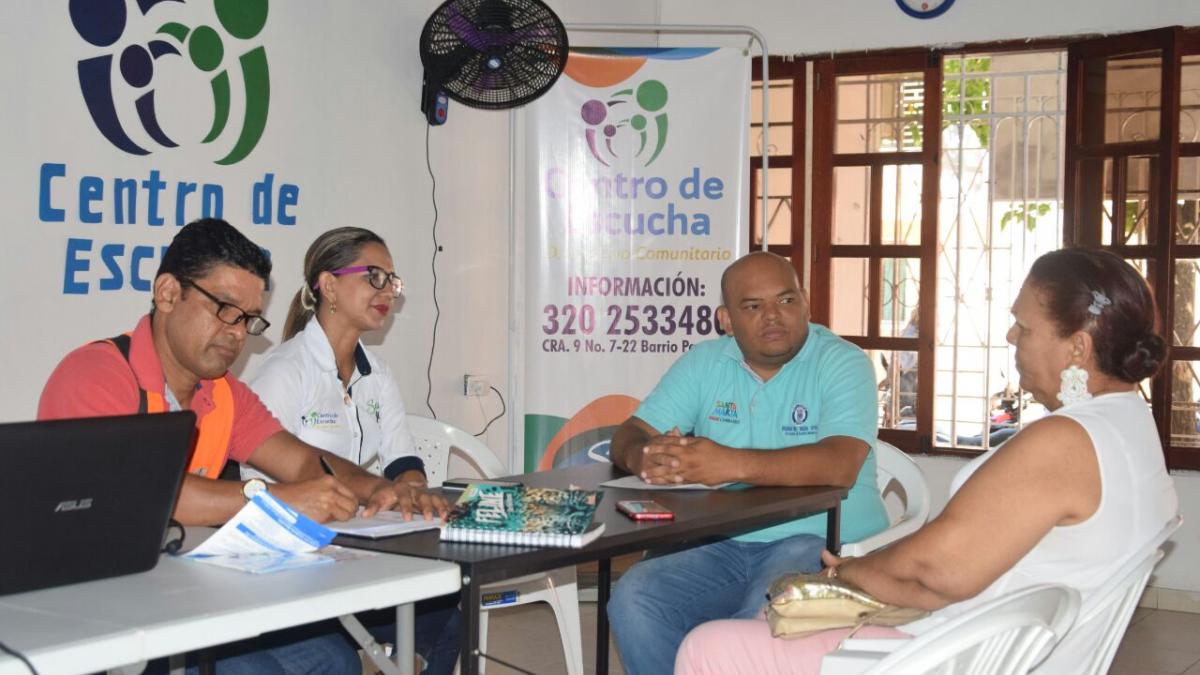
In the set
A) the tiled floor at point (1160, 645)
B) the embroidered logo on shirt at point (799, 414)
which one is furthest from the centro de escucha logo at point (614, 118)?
the tiled floor at point (1160, 645)

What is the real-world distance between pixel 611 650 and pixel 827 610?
2559 mm

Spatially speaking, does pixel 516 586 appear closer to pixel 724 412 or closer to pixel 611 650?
pixel 724 412

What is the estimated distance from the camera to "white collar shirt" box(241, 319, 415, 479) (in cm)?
321

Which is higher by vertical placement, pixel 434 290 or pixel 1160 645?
pixel 434 290

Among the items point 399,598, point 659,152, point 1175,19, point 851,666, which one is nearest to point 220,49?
point 659,152

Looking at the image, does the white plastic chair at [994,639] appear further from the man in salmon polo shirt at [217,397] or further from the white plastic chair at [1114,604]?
the man in salmon polo shirt at [217,397]

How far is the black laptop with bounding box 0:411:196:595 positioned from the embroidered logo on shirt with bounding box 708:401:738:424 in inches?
70.0

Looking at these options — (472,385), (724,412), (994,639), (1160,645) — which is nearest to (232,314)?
(724,412)

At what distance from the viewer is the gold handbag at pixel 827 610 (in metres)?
2.20

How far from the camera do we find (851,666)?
2.09m

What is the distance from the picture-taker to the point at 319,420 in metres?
3.28

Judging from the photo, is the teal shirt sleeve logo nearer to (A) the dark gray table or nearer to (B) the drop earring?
(A) the dark gray table

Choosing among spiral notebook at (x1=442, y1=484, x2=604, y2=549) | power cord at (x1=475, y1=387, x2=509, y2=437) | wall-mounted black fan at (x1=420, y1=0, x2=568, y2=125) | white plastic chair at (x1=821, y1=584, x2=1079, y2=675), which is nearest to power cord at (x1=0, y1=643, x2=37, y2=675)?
spiral notebook at (x1=442, y1=484, x2=604, y2=549)

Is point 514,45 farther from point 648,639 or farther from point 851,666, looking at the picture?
point 851,666
